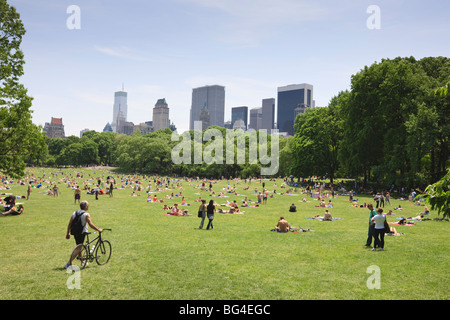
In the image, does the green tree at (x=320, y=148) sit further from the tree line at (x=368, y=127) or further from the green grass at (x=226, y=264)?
the green grass at (x=226, y=264)

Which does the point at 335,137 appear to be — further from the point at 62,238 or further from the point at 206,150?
the point at 62,238

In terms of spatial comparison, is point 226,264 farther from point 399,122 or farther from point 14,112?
point 399,122

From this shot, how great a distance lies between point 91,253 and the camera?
34.2 feet

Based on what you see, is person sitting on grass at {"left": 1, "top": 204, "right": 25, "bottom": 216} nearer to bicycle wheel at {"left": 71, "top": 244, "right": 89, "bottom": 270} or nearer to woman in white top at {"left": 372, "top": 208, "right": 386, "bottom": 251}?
bicycle wheel at {"left": 71, "top": 244, "right": 89, "bottom": 270}

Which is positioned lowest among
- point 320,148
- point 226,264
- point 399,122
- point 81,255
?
point 226,264

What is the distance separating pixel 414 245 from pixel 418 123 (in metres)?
27.7

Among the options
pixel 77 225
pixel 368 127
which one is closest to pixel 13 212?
pixel 77 225

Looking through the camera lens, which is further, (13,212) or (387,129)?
(387,129)

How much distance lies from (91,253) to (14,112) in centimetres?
1476

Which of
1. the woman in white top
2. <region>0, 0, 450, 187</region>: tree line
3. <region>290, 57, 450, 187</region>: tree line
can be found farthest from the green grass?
<region>290, 57, 450, 187</region>: tree line

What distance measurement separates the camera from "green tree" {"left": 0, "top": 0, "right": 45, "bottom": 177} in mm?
19375

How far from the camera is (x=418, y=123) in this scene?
36812 millimetres

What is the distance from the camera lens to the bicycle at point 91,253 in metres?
10.2

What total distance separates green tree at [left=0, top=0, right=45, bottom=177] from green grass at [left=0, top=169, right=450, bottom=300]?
4.36 meters
